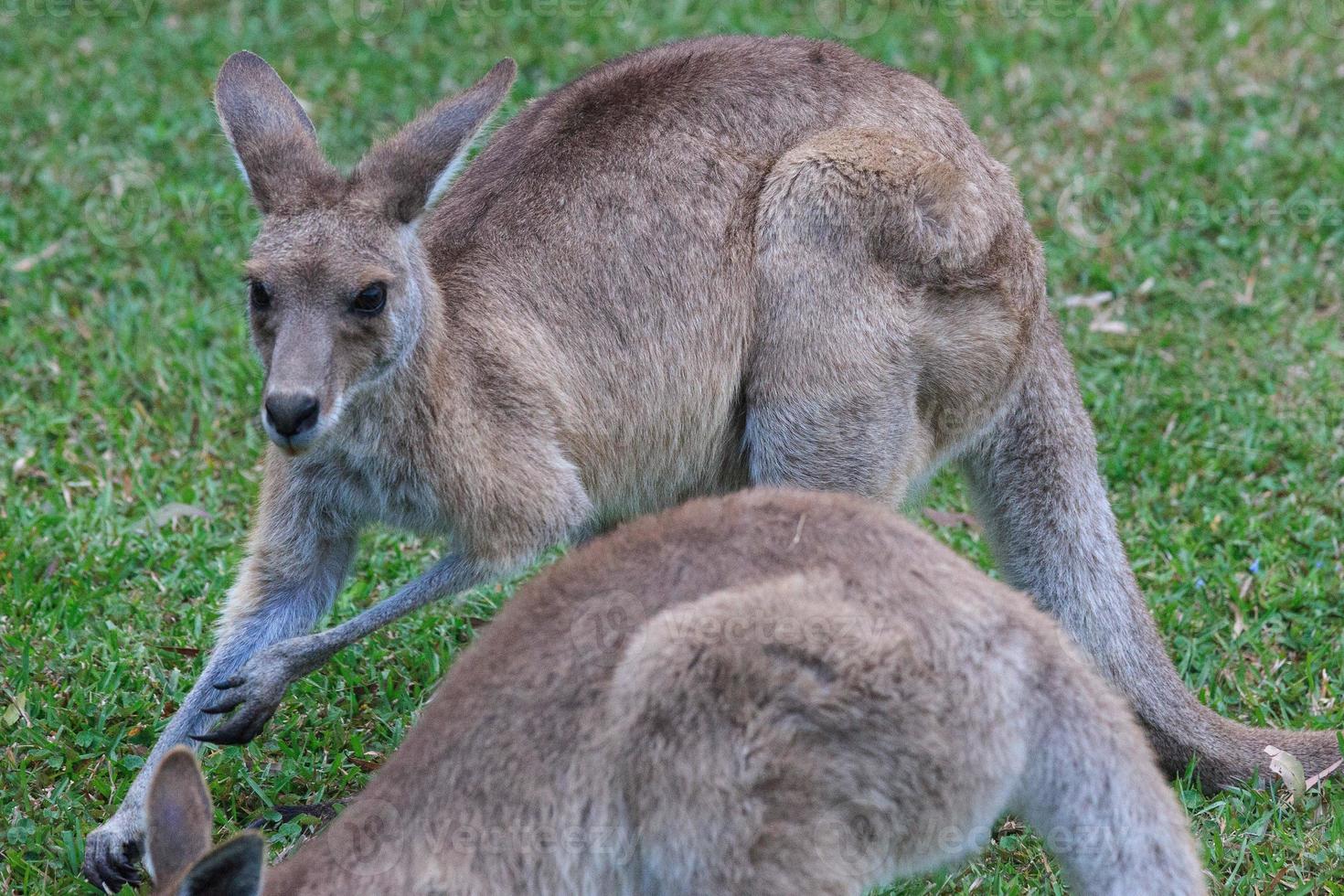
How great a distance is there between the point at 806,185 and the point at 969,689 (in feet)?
6.04

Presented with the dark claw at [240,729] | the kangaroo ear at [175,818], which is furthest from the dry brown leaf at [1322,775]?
the kangaroo ear at [175,818]

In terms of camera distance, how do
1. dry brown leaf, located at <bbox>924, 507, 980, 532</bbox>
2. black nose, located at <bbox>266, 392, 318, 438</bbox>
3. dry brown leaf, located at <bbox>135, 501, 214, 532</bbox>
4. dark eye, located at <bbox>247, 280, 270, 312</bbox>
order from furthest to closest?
dry brown leaf, located at <bbox>924, 507, 980, 532</bbox> < dry brown leaf, located at <bbox>135, 501, 214, 532</bbox> < dark eye, located at <bbox>247, 280, 270, 312</bbox> < black nose, located at <bbox>266, 392, 318, 438</bbox>

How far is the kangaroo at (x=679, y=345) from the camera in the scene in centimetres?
416

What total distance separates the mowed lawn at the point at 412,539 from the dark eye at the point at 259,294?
1.29 metres

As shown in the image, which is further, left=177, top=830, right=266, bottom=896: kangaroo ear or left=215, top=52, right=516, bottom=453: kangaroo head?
left=215, top=52, right=516, bottom=453: kangaroo head

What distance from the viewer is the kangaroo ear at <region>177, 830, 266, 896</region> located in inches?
114

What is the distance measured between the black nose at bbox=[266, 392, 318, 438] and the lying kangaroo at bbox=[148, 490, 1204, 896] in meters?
0.73

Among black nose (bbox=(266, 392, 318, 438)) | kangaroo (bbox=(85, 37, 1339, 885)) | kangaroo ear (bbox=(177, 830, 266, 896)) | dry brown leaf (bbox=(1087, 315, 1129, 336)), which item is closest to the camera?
kangaroo ear (bbox=(177, 830, 266, 896))

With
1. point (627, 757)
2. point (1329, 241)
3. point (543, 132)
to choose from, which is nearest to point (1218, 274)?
point (1329, 241)

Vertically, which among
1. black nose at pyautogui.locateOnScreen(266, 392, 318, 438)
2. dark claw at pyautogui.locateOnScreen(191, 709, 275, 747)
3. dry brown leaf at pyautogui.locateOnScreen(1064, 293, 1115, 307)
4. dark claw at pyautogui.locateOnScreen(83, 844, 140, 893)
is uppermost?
black nose at pyautogui.locateOnScreen(266, 392, 318, 438)

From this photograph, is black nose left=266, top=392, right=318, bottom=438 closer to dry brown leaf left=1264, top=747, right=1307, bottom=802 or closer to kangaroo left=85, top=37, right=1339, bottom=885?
kangaroo left=85, top=37, right=1339, bottom=885

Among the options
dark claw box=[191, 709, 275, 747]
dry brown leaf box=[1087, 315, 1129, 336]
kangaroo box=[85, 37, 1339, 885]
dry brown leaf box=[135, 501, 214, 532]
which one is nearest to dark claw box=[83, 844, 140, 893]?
kangaroo box=[85, 37, 1339, 885]

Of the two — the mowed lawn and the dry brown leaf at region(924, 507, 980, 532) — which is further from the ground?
the mowed lawn

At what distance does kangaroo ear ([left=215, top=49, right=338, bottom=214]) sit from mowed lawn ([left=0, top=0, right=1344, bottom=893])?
60.4 inches
